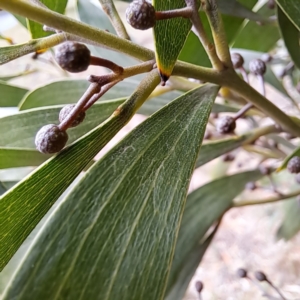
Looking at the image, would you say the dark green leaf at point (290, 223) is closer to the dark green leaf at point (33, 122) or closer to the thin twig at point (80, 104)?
the dark green leaf at point (33, 122)

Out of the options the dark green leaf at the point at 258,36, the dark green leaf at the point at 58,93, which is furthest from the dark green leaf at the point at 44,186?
the dark green leaf at the point at 258,36

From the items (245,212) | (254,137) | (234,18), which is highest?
(234,18)

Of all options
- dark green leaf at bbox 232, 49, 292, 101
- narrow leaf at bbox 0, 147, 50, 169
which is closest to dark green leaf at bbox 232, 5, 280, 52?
dark green leaf at bbox 232, 49, 292, 101

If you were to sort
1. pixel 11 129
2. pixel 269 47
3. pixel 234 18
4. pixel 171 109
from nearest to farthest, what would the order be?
pixel 171 109
pixel 11 129
pixel 234 18
pixel 269 47

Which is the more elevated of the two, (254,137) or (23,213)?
(23,213)

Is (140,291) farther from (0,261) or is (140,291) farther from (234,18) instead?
(234,18)

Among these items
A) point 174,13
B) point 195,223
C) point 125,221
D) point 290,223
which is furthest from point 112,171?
point 290,223

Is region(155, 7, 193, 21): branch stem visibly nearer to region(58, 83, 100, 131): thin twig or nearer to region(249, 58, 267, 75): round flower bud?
region(58, 83, 100, 131): thin twig

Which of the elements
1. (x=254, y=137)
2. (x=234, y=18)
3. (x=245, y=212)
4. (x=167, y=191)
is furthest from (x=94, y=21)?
(x=245, y=212)
